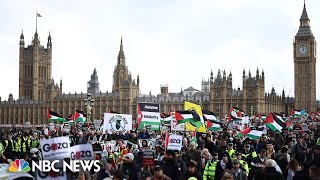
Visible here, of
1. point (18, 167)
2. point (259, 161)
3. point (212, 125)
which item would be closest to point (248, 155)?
point (259, 161)

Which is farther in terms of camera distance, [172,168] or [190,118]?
[190,118]

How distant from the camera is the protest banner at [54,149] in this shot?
7595 millimetres

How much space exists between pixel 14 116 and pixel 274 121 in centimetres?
8050

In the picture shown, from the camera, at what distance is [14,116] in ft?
311

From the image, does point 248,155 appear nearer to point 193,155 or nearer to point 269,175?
point 193,155

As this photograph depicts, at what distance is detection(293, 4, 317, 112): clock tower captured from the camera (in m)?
81.6

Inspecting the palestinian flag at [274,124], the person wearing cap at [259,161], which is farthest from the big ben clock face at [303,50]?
the person wearing cap at [259,161]

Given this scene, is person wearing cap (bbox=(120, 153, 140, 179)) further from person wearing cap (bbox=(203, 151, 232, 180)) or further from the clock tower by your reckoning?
the clock tower

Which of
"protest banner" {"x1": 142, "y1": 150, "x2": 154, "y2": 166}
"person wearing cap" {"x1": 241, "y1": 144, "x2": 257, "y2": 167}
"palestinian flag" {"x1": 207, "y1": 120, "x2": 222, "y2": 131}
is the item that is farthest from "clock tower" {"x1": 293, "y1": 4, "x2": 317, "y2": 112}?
"protest banner" {"x1": 142, "y1": 150, "x2": 154, "y2": 166}

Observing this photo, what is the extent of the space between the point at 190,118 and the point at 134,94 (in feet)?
219

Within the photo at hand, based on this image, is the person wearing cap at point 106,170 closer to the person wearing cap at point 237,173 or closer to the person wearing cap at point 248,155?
the person wearing cap at point 237,173

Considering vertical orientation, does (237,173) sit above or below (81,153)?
below

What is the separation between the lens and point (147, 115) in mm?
18453

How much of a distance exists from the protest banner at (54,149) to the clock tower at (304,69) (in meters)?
77.0
